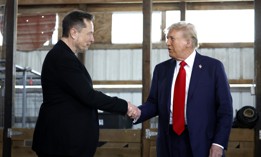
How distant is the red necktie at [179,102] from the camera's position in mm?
2721

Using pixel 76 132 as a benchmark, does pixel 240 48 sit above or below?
above

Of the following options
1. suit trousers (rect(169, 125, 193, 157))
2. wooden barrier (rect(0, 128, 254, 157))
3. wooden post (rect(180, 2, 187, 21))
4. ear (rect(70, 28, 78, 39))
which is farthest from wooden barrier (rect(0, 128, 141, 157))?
ear (rect(70, 28, 78, 39))

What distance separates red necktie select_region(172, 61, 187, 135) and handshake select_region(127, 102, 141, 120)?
0.96 feet

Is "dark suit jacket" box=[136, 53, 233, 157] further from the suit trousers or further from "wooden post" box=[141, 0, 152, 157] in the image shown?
"wooden post" box=[141, 0, 152, 157]

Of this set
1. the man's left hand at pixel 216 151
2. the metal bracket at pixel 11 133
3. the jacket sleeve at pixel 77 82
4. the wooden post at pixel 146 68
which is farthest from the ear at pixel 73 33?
the metal bracket at pixel 11 133

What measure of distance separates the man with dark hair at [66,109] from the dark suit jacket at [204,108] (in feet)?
1.18

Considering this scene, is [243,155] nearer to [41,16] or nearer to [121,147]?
[121,147]

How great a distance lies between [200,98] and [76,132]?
72 centimetres

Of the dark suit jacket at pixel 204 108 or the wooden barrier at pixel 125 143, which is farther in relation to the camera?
the wooden barrier at pixel 125 143

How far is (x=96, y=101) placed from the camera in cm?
272

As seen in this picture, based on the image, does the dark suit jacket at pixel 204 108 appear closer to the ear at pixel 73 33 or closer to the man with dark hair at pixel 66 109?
the man with dark hair at pixel 66 109

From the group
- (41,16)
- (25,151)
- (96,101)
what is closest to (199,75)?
(96,101)

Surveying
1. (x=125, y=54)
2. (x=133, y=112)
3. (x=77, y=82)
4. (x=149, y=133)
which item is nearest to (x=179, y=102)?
(x=133, y=112)

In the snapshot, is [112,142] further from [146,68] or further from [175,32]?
[175,32]
